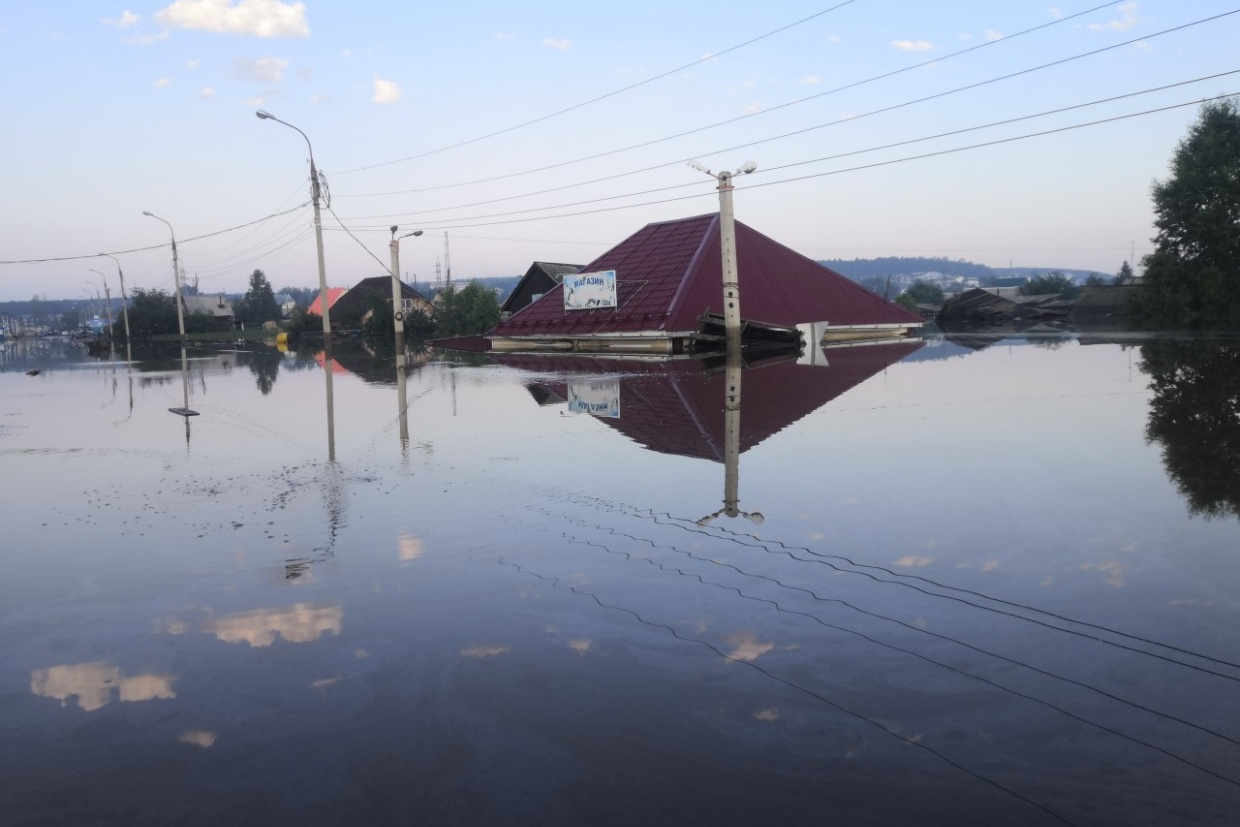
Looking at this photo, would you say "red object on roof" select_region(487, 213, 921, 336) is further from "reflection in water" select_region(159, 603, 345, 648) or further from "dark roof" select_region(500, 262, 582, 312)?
"reflection in water" select_region(159, 603, 345, 648)

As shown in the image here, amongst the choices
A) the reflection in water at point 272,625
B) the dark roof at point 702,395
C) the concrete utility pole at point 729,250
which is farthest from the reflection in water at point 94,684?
the concrete utility pole at point 729,250

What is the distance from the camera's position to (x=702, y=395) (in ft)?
53.6

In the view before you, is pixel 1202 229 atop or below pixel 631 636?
atop

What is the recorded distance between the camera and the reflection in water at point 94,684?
153 inches

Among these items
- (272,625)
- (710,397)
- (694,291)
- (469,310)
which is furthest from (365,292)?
(272,625)

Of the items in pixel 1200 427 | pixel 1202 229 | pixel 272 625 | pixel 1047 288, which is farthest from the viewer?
pixel 1047 288

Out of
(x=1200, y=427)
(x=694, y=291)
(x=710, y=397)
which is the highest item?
(x=694, y=291)

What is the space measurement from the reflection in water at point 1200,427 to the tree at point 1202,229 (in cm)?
Answer: 3575

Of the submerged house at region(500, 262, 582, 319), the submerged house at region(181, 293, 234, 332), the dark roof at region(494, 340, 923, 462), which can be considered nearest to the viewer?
the dark roof at region(494, 340, 923, 462)

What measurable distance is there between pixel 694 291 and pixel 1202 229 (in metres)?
35.4

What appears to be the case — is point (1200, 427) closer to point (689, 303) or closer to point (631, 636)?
point (631, 636)

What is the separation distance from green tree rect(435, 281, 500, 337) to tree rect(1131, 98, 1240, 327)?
43.9 meters

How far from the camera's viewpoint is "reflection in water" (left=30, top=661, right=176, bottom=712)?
3.89 metres

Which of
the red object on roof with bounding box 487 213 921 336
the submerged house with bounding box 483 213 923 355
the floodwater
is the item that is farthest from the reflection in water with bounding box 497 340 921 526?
the red object on roof with bounding box 487 213 921 336
